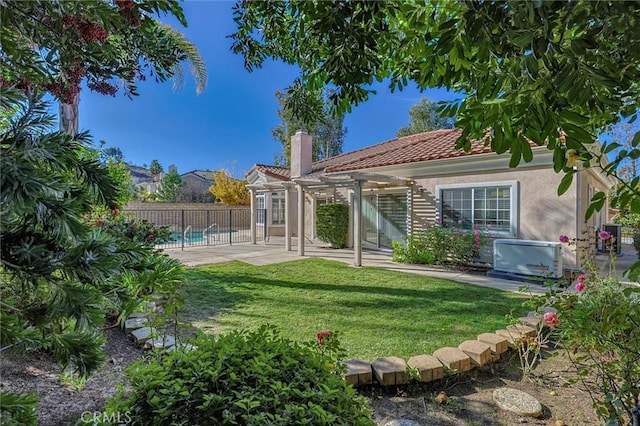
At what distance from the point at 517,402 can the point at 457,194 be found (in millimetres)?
8917

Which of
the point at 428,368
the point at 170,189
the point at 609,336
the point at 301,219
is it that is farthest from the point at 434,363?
the point at 170,189

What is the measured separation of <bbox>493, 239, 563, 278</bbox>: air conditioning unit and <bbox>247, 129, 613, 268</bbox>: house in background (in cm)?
69

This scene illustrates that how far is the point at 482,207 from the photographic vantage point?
10711mm

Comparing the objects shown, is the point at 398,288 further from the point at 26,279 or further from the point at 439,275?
the point at 26,279

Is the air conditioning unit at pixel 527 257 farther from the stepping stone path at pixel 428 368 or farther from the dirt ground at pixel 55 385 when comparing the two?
the dirt ground at pixel 55 385

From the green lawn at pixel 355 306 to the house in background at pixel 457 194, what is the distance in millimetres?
2539

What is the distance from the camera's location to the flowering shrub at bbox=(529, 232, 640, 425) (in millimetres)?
1994

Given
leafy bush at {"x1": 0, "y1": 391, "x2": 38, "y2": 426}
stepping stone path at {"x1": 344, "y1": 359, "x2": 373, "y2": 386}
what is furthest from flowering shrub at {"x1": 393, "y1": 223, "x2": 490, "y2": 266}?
leafy bush at {"x1": 0, "y1": 391, "x2": 38, "y2": 426}

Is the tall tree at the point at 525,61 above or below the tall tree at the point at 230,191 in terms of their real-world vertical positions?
below

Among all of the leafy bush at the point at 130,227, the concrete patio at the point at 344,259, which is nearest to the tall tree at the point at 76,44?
→ the leafy bush at the point at 130,227

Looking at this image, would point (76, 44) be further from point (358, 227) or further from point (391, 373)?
point (358, 227)

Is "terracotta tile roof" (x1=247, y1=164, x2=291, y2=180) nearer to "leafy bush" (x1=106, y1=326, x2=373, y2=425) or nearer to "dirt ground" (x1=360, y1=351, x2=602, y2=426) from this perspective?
"dirt ground" (x1=360, y1=351, x2=602, y2=426)

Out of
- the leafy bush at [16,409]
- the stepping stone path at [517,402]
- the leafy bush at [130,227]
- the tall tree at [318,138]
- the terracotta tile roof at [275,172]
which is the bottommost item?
the stepping stone path at [517,402]

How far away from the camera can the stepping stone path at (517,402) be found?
118 inches
